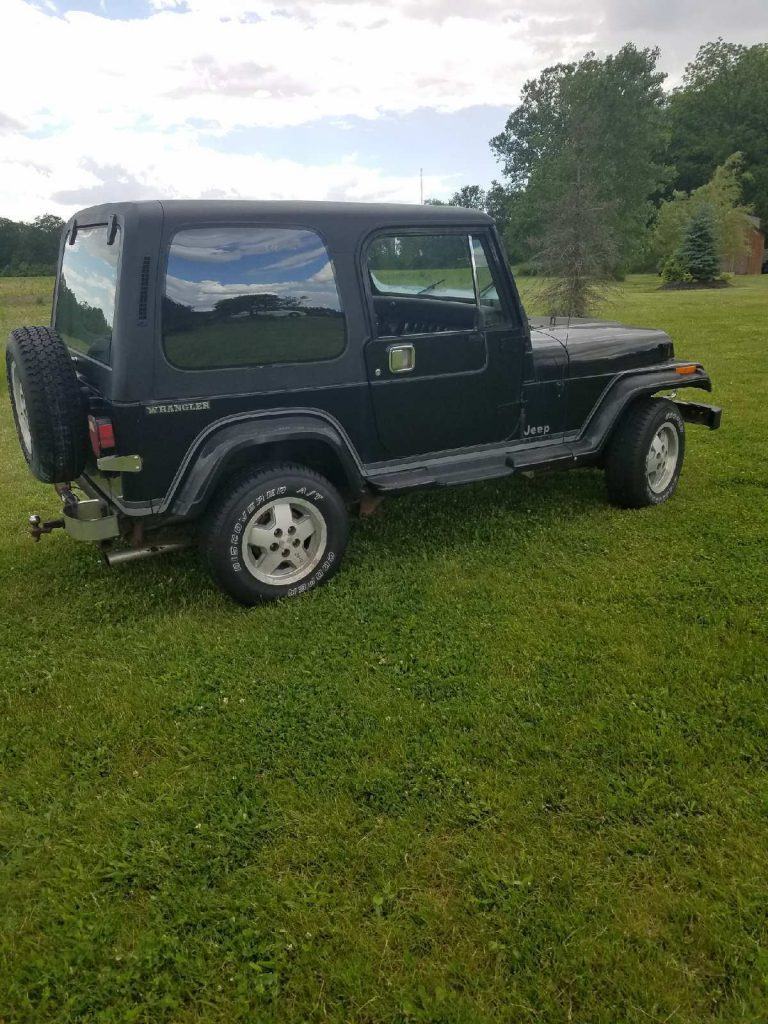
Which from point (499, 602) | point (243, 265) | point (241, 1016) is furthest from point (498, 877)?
point (243, 265)

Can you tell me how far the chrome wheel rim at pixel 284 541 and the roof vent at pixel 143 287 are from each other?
3.89 feet

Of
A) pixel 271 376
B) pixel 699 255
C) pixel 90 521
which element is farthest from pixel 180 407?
pixel 699 255

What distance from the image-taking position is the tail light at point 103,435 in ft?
12.5

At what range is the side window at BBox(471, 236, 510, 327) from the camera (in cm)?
491

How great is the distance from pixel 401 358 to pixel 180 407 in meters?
1.38

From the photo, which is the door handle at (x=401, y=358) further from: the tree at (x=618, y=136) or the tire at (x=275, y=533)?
the tree at (x=618, y=136)

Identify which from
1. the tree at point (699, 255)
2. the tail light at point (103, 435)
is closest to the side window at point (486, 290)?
the tail light at point (103, 435)

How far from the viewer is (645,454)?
221 inches

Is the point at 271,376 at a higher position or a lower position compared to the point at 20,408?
higher

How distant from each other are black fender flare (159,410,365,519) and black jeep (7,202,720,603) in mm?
12

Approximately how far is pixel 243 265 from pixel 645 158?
51507mm

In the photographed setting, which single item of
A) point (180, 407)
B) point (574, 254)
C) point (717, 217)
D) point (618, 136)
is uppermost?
point (618, 136)

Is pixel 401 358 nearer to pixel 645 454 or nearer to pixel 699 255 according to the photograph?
pixel 645 454

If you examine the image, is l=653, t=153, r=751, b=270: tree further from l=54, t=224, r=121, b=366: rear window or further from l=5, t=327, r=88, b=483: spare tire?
l=5, t=327, r=88, b=483: spare tire
